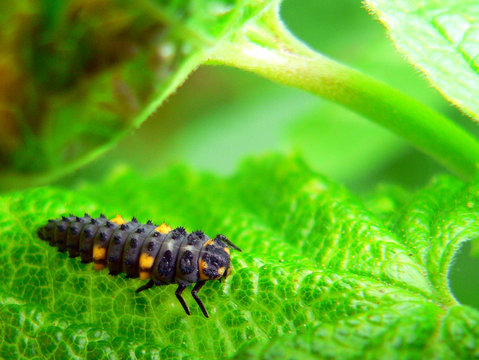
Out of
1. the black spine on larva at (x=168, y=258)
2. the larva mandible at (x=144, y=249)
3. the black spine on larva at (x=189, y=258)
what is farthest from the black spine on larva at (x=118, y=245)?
the black spine on larva at (x=189, y=258)

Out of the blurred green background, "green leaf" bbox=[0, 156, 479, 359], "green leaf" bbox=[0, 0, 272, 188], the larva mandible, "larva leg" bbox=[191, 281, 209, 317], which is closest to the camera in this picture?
"green leaf" bbox=[0, 0, 272, 188]

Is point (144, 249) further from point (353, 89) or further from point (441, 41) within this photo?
point (441, 41)

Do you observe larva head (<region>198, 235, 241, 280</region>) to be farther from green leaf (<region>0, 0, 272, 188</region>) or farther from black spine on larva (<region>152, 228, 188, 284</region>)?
green leaf (<region>0, 0, 272, 188</region>)

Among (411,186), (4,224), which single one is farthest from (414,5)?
(411,186)

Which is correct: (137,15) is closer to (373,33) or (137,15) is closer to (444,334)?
(444,334)

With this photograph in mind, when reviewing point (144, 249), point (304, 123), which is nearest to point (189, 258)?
point (144, 249)

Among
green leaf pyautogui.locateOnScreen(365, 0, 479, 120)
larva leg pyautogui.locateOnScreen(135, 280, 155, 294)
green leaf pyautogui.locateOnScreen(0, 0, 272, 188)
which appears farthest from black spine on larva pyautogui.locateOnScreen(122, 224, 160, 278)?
green leaf pyautogui.locateOnScreen(365, 0, 479, 120)

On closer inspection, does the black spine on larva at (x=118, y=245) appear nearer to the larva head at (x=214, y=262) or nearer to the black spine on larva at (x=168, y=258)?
the black spine on larva at (x=168, y=258)
